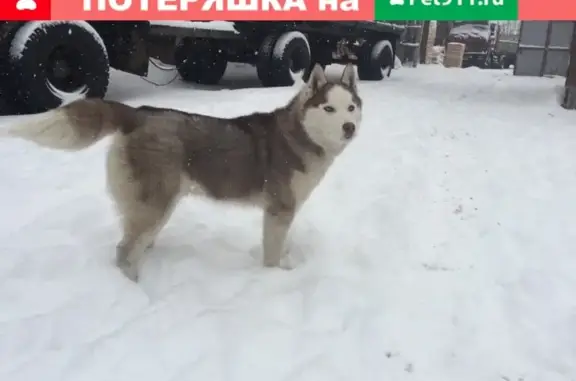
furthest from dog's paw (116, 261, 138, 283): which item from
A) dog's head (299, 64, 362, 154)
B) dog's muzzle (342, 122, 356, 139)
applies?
dog's muzzle (342, 122, 356, 139)

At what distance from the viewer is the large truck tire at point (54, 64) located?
673cm

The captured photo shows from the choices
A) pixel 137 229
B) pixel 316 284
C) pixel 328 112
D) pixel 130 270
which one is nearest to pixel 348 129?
pixel 328 112

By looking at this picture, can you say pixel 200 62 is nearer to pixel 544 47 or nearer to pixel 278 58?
pixel 278 58

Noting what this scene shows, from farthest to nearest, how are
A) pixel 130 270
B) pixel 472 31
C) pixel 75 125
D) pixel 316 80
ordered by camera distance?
pixel 472 31
pixel 316 80
pixel 130 270
pixel 75 125

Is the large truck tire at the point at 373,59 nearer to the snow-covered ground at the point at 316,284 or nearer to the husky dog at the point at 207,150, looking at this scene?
the snow-covered ground at the point at 316,284

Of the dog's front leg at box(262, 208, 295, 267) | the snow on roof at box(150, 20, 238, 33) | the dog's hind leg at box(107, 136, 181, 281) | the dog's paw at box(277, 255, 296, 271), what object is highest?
the snow on roof at box(150, 20, 238, 33)

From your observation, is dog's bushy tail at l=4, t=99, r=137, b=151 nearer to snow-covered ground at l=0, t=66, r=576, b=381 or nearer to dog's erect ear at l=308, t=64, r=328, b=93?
snow-covered ground at l=0, t=66, r=576, b=381

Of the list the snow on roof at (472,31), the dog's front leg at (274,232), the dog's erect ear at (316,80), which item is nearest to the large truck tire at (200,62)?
the dog's erect ear at (316,80)

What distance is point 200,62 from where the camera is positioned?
1134 centimetres

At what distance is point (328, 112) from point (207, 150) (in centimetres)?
85

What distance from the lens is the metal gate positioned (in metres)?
14.9

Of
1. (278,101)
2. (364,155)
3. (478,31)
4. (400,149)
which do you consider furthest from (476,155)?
(478,31)

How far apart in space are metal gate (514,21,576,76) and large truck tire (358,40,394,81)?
4394 mm

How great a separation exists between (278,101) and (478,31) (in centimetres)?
2585
